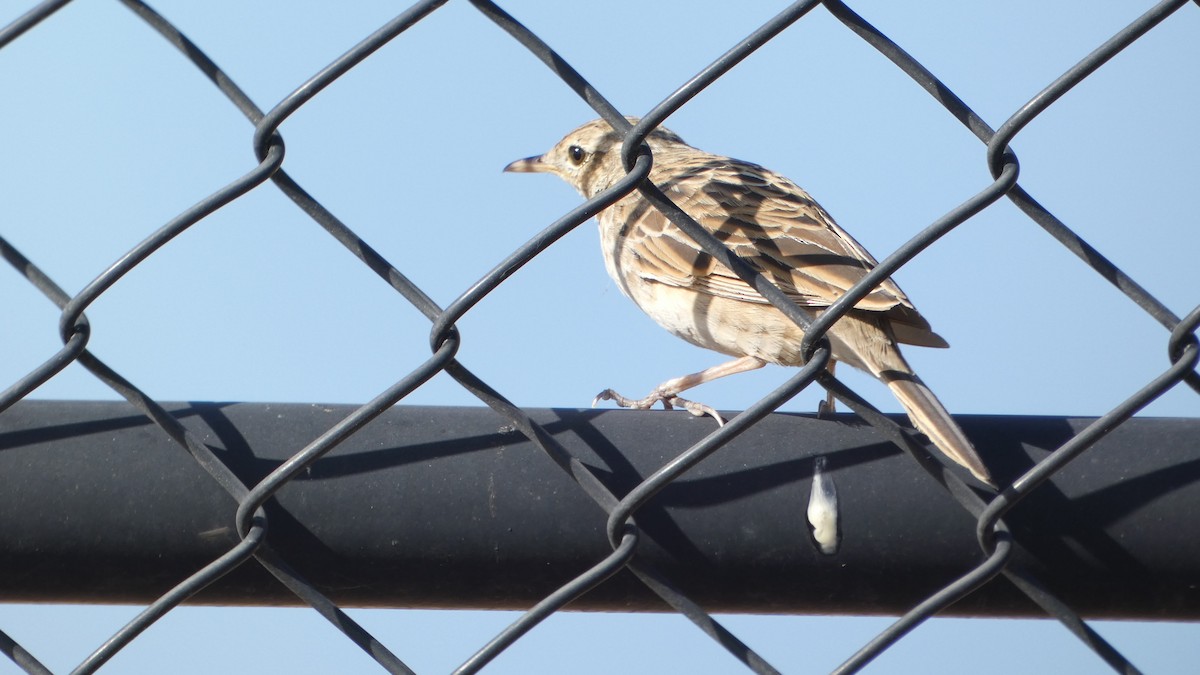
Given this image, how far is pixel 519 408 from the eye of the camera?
203 cm

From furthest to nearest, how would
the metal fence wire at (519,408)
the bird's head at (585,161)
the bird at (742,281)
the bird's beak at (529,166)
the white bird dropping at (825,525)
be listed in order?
the bird's beak at (529,166) < the bird's head at (585,161) < the bird at (742,281) < the white bird dropping at (825,525) < the metal fence wire at (519,408)

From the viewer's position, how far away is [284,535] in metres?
2.00

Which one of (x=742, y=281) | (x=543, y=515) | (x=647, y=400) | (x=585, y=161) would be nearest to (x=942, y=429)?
(x=543, y=515)

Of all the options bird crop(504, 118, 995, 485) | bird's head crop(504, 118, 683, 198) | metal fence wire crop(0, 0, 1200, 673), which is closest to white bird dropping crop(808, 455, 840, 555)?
metal fence wire crop(0, 0, 1200, 673)

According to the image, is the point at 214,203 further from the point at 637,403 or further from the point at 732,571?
the point at 637,403

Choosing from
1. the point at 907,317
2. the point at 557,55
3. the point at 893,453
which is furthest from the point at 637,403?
the point at 557,55

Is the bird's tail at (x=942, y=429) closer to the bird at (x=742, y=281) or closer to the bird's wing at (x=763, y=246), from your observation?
the bird at (x=742, y=281)

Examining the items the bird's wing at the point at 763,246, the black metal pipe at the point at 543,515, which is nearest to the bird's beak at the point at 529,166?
the bird's wing at the point at 763,246

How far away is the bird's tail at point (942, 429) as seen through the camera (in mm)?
2061

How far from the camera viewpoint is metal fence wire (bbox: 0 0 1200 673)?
1888 mm

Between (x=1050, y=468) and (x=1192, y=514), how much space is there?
13.5 inches

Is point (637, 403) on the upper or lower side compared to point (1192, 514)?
upper

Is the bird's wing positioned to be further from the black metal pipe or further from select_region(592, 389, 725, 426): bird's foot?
the black metal pipe

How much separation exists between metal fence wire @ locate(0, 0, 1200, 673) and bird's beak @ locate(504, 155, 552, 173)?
5.06m
